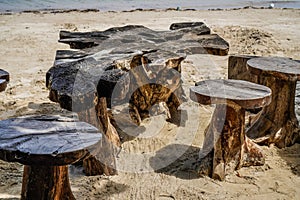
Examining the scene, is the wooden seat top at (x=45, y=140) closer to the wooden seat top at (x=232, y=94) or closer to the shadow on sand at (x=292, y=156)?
the wooden seat top at (x=232, y=94)

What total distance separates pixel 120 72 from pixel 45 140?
807 mm

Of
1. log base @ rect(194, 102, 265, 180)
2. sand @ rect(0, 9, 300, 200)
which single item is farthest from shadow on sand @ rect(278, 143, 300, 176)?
log base @ rect(194, 102, 265, 180)

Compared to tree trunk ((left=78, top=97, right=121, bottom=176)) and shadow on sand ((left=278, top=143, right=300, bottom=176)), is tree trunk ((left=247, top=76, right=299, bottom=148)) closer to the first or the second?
shadow on sand ((left=278, top=143, right=300, bottom=176))

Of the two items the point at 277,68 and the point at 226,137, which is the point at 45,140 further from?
the point at 277,68

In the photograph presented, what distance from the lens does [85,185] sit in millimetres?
2506

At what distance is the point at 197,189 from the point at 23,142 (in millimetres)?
1270

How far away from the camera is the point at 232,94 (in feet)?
7.98

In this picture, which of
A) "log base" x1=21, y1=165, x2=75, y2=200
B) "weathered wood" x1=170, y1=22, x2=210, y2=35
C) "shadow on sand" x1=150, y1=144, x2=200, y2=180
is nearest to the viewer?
"log base" x1=21, y1=165, x2=75, y2=200

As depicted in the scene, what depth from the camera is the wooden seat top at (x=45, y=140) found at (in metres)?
1.59

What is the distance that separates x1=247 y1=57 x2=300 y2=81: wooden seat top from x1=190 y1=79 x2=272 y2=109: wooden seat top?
13.3 inches

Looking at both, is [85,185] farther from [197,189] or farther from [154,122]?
[154,122]

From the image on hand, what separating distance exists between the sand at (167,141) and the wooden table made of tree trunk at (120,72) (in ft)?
0.67

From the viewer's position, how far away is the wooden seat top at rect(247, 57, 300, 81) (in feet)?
9.38

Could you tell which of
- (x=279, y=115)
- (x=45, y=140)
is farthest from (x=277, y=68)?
(x=45, y=140)
